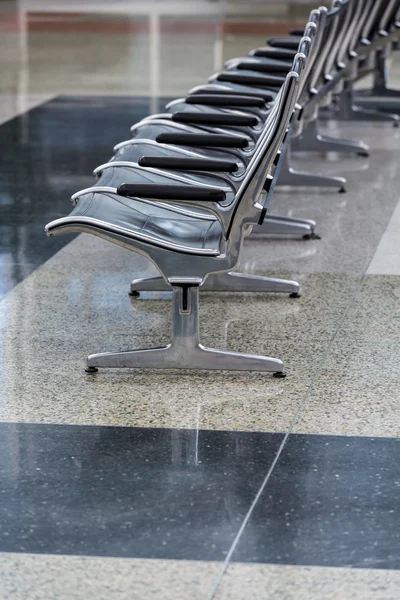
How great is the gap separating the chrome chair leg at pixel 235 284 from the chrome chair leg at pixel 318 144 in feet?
7.82

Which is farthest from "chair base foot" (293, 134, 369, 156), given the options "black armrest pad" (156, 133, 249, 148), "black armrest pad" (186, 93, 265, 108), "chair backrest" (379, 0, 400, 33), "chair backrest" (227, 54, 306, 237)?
"chair backrest" (227, 54, 306, 237)

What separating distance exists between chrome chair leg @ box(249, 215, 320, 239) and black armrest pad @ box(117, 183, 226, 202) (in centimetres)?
172

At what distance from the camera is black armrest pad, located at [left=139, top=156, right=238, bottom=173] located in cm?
306

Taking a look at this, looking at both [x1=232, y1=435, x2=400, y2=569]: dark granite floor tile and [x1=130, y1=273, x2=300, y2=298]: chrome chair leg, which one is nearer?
[x1=232, y1=435, x2=400, y2=569]: dark granite floor tile

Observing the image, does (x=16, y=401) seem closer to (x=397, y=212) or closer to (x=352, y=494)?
(x=352, y=494)

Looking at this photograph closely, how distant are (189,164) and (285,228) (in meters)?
1.68

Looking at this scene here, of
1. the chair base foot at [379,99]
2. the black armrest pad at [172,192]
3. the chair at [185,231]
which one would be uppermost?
the black armrest pad at [172,192]

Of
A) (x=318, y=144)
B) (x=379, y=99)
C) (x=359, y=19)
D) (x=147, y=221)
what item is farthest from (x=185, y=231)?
(x=379, y=99)

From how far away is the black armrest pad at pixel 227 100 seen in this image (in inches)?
166

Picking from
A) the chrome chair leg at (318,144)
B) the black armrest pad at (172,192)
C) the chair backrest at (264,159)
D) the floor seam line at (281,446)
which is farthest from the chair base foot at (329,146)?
the black armrest pad at (172,192)

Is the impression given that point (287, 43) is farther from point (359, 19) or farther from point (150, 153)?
point (150, 153)

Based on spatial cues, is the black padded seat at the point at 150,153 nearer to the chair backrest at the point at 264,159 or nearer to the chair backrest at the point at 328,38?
the chair backrest at the point at 264,159

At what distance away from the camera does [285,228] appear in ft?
15.4

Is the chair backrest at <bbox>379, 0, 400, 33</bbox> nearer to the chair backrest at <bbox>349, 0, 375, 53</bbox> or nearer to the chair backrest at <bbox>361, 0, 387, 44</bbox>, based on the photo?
the chair backrest at <bbox>361, 0, 387, 44</bbox>
